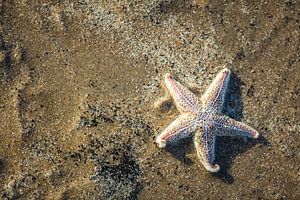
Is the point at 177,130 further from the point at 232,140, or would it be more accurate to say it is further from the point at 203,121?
the point at 232,140

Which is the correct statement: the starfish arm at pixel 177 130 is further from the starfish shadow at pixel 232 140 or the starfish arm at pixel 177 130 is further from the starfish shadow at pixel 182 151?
the starfish shadow at pixel 232 140

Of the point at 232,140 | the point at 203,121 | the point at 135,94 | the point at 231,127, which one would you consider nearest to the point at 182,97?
the point at 203,121

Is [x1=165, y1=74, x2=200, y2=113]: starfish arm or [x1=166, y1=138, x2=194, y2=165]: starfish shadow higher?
[x1=165, y1=74, x2=200, y2=113]: starfish arm

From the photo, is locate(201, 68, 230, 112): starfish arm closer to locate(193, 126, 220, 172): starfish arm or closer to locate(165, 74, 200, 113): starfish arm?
locate(165, 74, 200, 113): starfish arm

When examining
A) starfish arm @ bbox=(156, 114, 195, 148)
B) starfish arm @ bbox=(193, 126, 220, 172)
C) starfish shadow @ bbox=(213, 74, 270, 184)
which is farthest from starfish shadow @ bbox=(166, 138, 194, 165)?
starfish shadow @ bbox=(213, 74, 270, 184)

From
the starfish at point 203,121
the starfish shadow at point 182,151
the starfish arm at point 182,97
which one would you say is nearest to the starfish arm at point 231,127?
the starfish at point 203,121

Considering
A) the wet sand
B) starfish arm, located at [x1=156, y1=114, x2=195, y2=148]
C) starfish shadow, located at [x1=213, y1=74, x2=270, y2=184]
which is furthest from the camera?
starfish shadow, located at [x1=213, y1=74, x2=270, y2=184]

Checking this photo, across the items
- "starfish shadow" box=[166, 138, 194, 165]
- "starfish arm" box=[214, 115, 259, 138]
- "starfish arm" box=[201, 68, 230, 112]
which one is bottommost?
"starfish shadow" box=[166, 138, 194, 165]

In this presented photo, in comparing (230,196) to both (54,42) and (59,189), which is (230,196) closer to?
(59,189)
